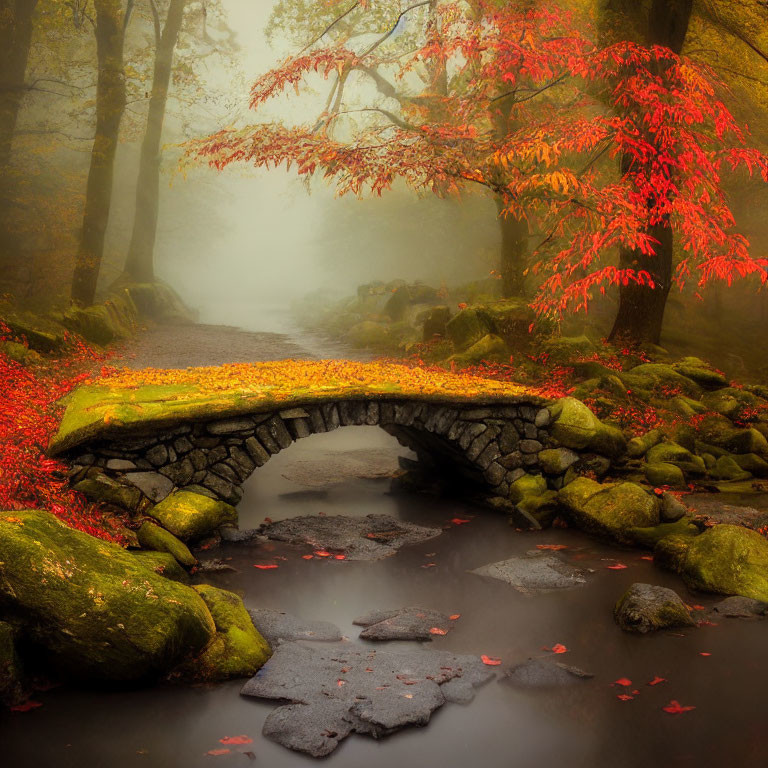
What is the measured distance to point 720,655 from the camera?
21.3ft

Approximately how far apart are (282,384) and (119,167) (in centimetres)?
2186

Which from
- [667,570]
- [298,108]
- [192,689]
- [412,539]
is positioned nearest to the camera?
[192,689]

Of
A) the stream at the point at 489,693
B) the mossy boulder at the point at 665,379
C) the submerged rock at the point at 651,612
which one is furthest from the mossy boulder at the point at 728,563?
the mossy boulder at the point at 665,379

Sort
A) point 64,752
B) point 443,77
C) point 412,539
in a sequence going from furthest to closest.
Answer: point 443,77
point 412,539
point 64,752

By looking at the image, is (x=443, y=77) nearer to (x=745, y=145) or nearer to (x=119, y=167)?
(x=745, y=145)

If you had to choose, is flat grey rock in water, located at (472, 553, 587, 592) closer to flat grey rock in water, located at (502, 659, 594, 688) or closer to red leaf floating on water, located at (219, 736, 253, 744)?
flat grey rock in water, located at (502, 659, 594, 688)

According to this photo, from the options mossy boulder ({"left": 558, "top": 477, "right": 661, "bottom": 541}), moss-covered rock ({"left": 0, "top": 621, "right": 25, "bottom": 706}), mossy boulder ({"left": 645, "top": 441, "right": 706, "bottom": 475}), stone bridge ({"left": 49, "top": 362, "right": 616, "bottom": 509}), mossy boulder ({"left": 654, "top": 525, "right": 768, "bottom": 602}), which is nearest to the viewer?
moss-covered rock ({"left": 0, "top": 621, "right": 25, "bottom": 706})

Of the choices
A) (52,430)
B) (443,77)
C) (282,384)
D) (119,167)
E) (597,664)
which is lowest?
(597,664)

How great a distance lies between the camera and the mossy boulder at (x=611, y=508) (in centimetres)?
926

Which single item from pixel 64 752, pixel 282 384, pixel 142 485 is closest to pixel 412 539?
pixel 282 384

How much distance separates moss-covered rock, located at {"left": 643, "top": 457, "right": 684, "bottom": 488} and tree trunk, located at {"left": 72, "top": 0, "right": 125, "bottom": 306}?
13212mm

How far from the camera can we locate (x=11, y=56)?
16.1 metres

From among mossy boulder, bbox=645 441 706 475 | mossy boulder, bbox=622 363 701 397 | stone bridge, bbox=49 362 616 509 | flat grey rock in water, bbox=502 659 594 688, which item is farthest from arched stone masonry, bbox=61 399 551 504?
flat grey rock in water, bbox=502 659 594 688

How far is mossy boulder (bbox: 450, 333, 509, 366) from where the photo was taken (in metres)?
14.5
